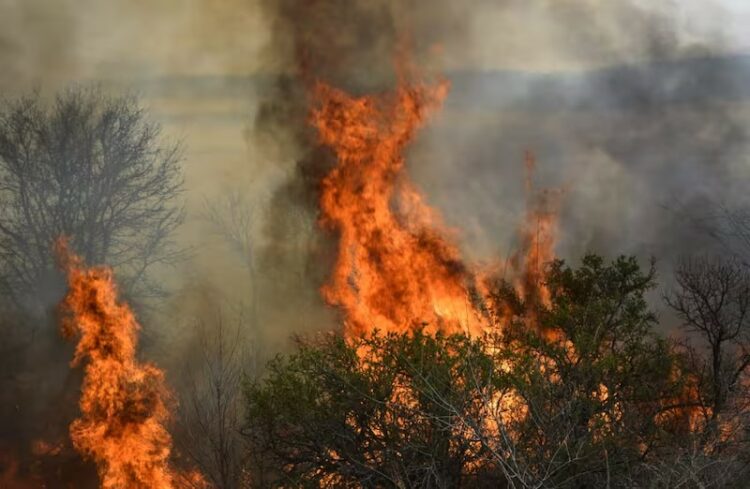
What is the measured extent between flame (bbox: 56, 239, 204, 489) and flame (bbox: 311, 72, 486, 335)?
5.40 meters

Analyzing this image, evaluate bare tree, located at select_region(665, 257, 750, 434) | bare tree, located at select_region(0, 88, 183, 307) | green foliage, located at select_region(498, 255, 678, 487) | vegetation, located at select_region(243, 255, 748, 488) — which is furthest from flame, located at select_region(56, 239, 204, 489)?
bare tree, located at select_region(665, 257, 750, 434)

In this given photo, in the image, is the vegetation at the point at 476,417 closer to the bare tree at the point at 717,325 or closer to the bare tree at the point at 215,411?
the bare tree at the point at 717,325

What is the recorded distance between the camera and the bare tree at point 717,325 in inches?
697

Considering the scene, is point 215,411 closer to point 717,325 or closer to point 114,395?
point 114,395

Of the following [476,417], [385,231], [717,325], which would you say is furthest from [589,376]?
[385,231]

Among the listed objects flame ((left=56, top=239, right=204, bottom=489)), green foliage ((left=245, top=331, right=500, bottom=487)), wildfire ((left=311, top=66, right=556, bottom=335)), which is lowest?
green foliage ((left=245, top=331, right=500, bottom=487))

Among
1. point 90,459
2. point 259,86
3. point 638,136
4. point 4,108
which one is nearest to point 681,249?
point 638,136

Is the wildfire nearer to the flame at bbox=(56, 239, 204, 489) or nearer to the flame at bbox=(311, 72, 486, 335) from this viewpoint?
the flame at bbox=(311, 72, 486, 335)

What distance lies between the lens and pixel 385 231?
20.4 metres

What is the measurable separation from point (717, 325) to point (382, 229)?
8766 mm

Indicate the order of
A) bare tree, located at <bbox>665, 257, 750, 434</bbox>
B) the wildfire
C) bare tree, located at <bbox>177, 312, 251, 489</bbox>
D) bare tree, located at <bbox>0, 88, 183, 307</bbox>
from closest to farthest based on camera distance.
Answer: bare tree, located at <bbox>177, 312, 251, 489</bbox> < bare tree, located at <bbox>665, 257, 750, 434</bbox> < the wildfire < bare tree, located at <bbox>0, 88, 183, 307</bbox>

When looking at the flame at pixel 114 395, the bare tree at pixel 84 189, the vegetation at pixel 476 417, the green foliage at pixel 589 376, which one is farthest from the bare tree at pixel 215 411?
the green foliage at pixel 589 376

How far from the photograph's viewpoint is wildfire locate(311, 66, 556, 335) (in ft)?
65.4

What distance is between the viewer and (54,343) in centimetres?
2172
